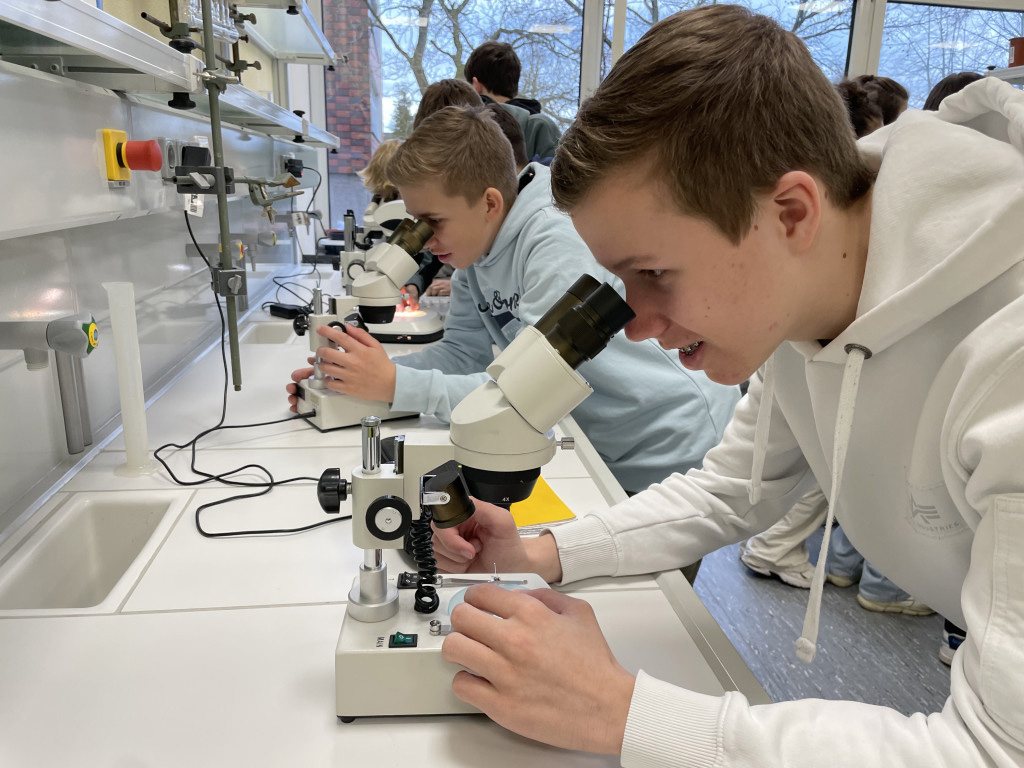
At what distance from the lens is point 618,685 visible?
65cm

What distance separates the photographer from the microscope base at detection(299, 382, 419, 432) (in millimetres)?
1479

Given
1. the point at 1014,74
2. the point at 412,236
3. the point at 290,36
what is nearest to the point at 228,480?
the point at 412,236

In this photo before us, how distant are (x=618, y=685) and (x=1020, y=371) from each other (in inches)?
16.0

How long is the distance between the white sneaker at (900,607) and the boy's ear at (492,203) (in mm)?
1731

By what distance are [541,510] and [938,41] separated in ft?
19.0

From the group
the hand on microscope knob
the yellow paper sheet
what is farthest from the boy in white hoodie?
the hand on microscope knob

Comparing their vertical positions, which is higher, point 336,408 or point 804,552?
point 336,408

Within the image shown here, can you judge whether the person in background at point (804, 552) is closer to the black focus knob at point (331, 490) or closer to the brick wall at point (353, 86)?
the black focus knob at point (331, 490)

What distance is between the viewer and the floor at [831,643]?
1.94m

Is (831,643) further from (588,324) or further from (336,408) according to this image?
(588,324)

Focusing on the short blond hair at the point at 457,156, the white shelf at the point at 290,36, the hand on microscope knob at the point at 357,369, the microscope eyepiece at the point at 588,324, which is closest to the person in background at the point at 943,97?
the short blond hair at the point at 457,156

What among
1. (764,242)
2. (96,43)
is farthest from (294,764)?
(96,43)

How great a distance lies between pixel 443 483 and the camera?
70 cm

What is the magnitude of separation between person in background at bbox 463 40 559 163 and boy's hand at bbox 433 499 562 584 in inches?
96.4
